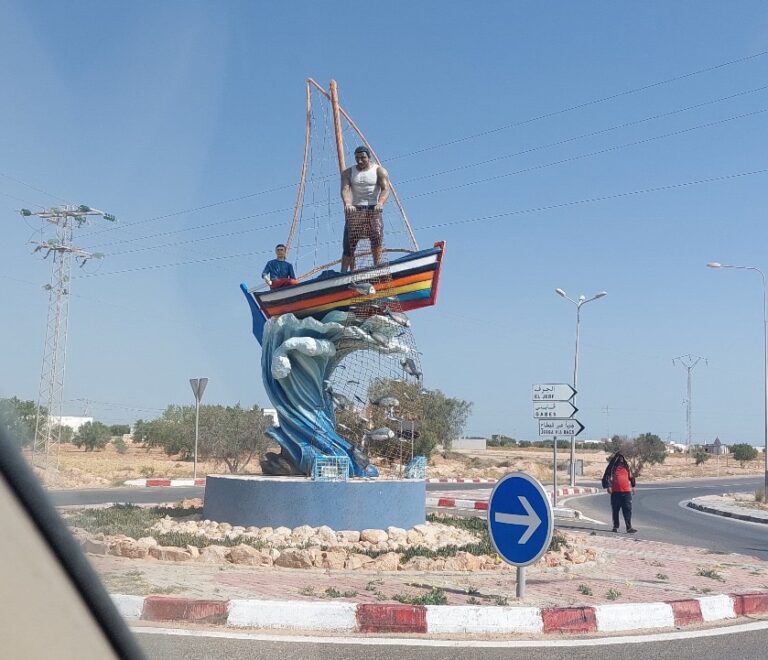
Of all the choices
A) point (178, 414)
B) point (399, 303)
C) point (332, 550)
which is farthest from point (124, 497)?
point (178, 414)

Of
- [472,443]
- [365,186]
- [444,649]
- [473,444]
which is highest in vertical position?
[365,186]

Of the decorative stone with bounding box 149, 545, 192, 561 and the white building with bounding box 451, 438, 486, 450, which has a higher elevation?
the white building with bounding box 451, 438, 486, 450

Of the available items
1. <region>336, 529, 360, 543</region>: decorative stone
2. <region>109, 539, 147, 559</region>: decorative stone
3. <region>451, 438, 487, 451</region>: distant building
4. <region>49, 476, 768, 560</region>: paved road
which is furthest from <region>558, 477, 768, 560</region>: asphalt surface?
<region>451, 438, 487, 451</region>: distant building

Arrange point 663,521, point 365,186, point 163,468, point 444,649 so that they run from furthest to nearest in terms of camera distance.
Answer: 1. point 163,468
2. point 663,521
3. point 365,186
4. point 444,649

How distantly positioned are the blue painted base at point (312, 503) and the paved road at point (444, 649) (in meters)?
5.38

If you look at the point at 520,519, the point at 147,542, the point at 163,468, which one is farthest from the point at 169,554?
the point at 163,468

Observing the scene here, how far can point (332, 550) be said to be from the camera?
1052 centimetres

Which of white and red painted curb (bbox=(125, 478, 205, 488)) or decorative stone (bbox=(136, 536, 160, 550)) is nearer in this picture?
decorative stone (bbox=(136, 536, 160, 550))

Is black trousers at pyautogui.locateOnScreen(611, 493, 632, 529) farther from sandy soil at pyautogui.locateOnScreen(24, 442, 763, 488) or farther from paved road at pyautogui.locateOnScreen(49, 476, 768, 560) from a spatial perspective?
sandy soil at pyautogui.locateOnScreen(24, 442, 763, 488)

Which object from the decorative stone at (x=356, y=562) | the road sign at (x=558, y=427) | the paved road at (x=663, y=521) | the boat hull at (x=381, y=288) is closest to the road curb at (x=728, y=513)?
the paved road at (x=663, y=521)

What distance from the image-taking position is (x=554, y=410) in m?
12.5

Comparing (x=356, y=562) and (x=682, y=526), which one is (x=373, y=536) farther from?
(x=682, y=526)

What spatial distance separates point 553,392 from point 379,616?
6283 mm

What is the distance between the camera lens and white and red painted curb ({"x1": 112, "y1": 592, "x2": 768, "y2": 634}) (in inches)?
266
